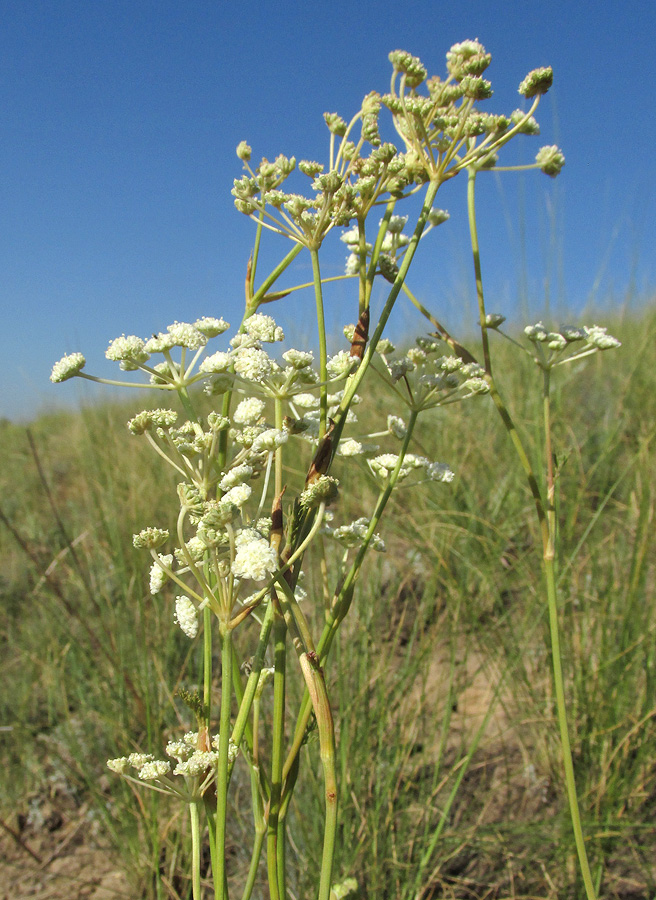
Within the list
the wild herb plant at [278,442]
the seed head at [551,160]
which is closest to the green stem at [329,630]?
the wild herb plant at [278,442]

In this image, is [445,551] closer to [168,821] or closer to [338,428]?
[168,821]

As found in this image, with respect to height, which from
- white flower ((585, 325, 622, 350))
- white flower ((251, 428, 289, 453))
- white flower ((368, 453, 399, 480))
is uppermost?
white flower ((585, 325, 622, 350))

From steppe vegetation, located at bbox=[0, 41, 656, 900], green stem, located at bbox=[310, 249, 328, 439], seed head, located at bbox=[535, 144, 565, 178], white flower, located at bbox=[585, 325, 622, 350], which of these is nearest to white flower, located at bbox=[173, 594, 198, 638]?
steppe vegetation, located at bbox=[0, 41, 656, 900]

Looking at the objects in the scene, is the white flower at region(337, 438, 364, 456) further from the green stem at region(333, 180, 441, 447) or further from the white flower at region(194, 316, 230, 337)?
Result: the white flower at region(194, 316, 230, 337)

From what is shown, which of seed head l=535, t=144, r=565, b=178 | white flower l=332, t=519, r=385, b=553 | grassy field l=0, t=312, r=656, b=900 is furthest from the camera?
grassy field l=0, t=312, r=656, b=900

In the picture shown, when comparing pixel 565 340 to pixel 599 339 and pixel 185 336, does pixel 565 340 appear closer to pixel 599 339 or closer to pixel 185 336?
pixel 599 339

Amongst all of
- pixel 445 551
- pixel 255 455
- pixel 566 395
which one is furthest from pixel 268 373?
pixel 566 395
